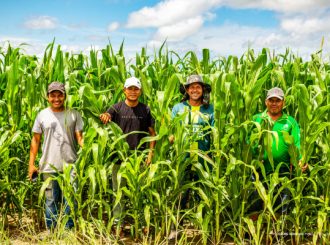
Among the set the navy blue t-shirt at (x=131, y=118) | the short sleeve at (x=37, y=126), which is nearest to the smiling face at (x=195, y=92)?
the navy blue t-shirt at (x=131, y=118)

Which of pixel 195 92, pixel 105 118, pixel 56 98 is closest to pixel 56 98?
pixel 56 98

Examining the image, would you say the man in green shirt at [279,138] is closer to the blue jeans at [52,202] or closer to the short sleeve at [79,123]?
the short sleeve at [79,123]

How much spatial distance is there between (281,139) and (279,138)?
0.02m

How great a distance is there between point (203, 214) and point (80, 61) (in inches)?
114

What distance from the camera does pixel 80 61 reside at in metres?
6.03

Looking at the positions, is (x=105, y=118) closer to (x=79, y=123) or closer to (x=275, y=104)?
(x=79, y=123)

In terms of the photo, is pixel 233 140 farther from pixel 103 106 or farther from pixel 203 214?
pixel 103 106

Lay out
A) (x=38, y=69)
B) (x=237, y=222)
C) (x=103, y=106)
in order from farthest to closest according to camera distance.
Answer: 1. (x=38, y=69)
2. (x=103, y=106)
3. (x=237, y=222)

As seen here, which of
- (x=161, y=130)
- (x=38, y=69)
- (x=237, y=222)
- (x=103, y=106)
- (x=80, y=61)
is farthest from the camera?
(x=80, y=61)

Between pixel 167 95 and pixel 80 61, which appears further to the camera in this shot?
pixel 80 61

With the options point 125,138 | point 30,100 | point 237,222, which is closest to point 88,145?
point 125,138

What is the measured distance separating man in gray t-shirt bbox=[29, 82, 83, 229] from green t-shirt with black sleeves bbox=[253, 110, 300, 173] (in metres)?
1.61

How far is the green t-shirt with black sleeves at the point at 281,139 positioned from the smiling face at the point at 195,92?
544 mm

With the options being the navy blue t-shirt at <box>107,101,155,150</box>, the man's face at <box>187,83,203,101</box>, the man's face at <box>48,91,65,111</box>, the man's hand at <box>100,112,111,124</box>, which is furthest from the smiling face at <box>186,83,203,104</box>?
the man's face at <box>48,91,65,111</box>
